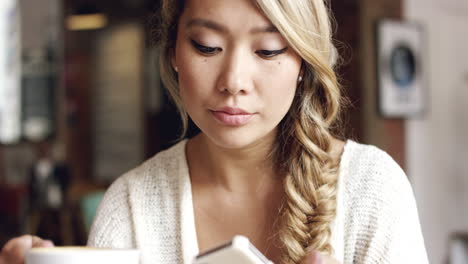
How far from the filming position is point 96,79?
28.3ft

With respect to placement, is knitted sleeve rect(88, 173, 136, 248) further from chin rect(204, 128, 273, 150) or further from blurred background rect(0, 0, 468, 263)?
blurred background rect(0, 0, 468, 263)

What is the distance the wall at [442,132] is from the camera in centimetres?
488

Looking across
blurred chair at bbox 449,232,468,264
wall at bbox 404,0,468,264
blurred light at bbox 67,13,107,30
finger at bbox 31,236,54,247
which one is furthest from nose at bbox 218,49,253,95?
blurred light at bbox 67,13,107,30

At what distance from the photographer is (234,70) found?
1021mm

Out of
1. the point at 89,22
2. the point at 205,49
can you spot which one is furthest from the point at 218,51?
the point at 89,22

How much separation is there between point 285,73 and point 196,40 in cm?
17

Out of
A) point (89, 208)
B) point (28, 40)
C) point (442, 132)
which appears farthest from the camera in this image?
point (28, 40)

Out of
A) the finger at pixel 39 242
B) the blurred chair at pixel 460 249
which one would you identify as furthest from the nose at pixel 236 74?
the blurred chair at pixel 460 249

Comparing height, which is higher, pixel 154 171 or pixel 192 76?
pixel 192 76

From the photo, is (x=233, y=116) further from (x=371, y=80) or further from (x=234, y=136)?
(x=371, y=80)

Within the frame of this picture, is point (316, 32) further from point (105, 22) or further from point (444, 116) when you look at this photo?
point (105, 22)

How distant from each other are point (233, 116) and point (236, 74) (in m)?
0.08

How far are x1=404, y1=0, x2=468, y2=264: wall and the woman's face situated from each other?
3.85 m

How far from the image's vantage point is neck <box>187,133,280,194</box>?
4.27 feet
